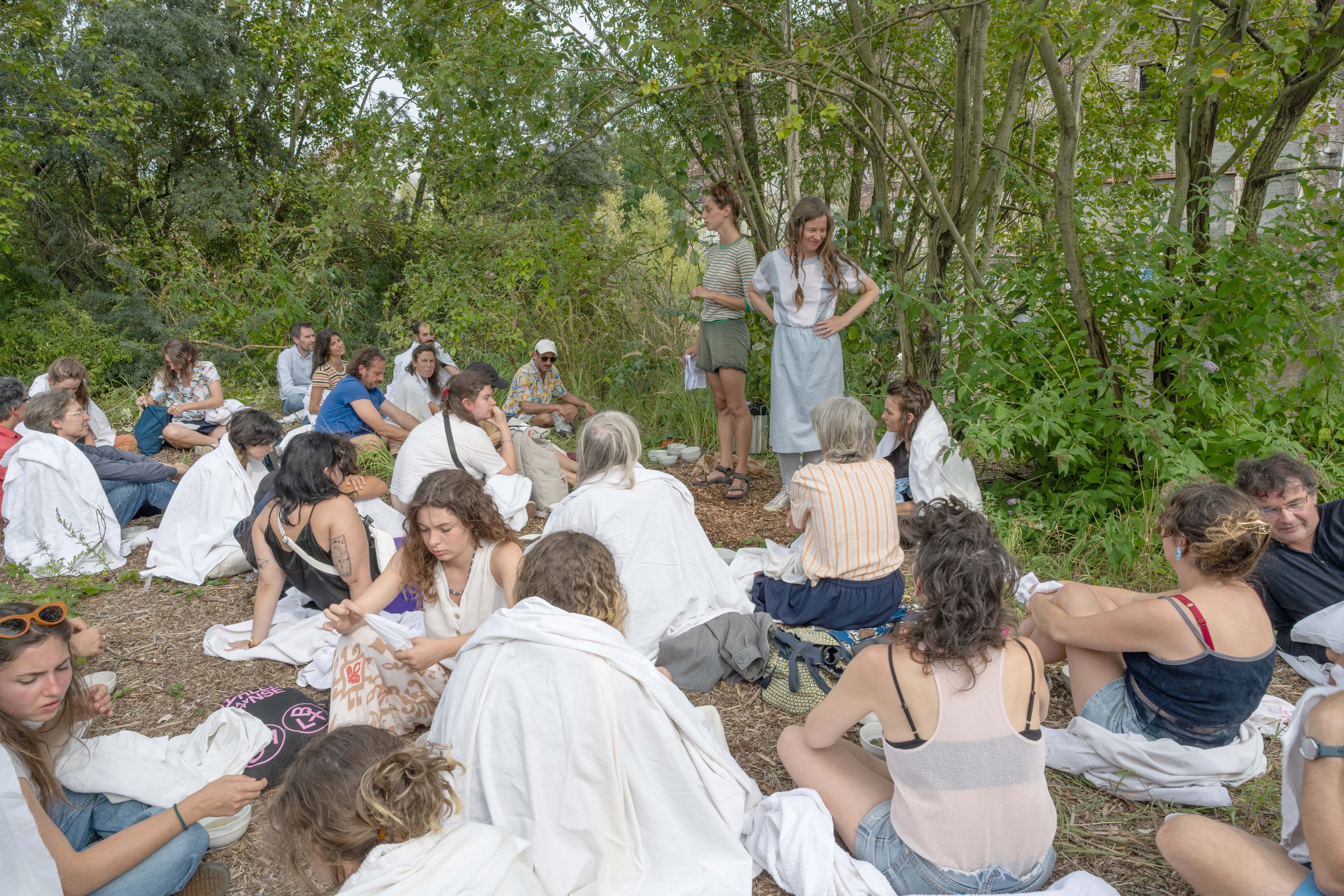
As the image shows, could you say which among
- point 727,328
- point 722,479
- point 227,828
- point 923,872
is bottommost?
point 227,828

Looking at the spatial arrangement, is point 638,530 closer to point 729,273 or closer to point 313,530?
point 313,530

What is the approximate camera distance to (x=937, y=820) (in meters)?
2.16

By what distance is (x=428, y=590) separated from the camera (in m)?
3.12

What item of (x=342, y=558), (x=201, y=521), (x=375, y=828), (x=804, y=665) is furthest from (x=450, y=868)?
(x=201, y=521)

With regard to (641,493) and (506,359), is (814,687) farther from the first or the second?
(506,359)

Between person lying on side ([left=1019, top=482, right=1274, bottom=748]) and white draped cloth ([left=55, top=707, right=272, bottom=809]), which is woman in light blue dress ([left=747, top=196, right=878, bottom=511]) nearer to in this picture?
person lying on side ([left=1019, top=482, right=1274, bottom=748])

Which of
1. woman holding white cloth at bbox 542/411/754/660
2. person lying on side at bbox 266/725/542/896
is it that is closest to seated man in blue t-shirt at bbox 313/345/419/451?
woman holding white cloth at bbox 542/411/754/660

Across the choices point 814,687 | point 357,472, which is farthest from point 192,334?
point 814,687

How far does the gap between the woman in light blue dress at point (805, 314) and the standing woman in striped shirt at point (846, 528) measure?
1.45 meters

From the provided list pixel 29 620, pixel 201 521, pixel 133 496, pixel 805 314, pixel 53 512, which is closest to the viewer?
pixel 29 620

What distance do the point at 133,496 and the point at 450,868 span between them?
495 centimetres

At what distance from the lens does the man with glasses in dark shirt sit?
3.12 m

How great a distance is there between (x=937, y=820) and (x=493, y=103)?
6.03 metres

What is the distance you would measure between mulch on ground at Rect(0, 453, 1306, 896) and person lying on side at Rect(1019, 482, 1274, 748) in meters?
0.26
